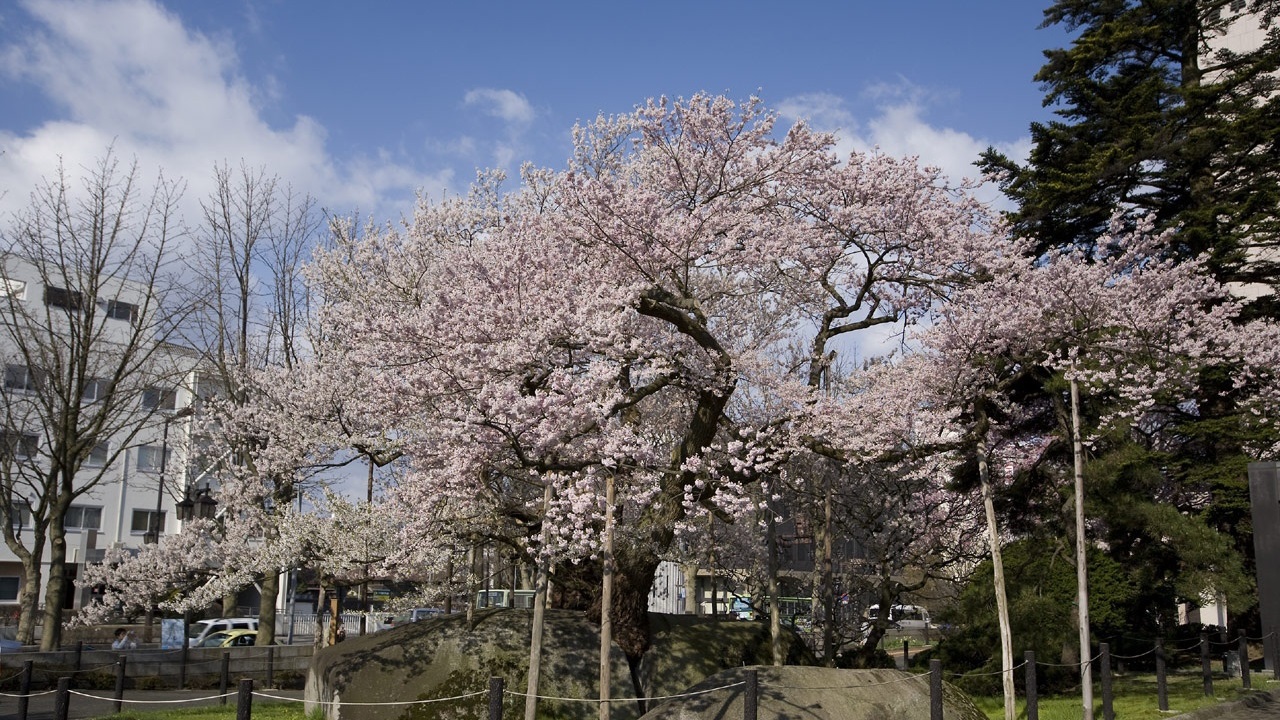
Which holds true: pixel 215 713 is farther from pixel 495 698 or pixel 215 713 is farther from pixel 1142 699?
pixel 1142 699

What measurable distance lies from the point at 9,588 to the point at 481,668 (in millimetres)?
43253

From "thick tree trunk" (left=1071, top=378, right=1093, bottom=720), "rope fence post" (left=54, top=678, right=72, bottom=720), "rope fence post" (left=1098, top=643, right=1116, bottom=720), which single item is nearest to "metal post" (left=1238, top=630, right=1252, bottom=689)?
"thick tree trunk" (left=1071, top=378, right=1093, bottom=720)

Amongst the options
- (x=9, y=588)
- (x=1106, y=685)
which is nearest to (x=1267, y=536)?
(x=1106, y=685)

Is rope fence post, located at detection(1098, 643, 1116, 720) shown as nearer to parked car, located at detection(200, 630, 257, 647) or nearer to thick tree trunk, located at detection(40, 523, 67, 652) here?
thick tree trunk, located at detection(40, 523, 67, 652)

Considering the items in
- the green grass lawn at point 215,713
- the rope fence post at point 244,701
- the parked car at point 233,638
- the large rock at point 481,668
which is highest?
the rope fence post at point 244,701

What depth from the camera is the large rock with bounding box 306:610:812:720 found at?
13.3 meters

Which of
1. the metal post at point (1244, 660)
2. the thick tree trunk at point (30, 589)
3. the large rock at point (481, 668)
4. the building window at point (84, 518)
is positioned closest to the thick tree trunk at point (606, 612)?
the large rock at point (481, 668)

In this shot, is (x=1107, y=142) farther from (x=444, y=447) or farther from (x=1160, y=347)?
(x=444, y=447)

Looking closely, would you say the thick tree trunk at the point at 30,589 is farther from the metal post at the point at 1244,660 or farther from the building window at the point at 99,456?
the building window at the point at 99,456

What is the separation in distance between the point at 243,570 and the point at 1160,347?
19833 mm

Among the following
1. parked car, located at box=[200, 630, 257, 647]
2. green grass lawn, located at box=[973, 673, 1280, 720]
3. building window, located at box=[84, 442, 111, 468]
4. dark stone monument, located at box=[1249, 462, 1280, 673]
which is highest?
building window, located at box=[84, 442, 111, 468]

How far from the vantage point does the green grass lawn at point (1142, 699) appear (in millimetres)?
14500

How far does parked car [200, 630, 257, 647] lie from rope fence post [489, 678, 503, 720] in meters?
24.5

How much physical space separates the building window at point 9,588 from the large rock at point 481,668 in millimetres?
39733
